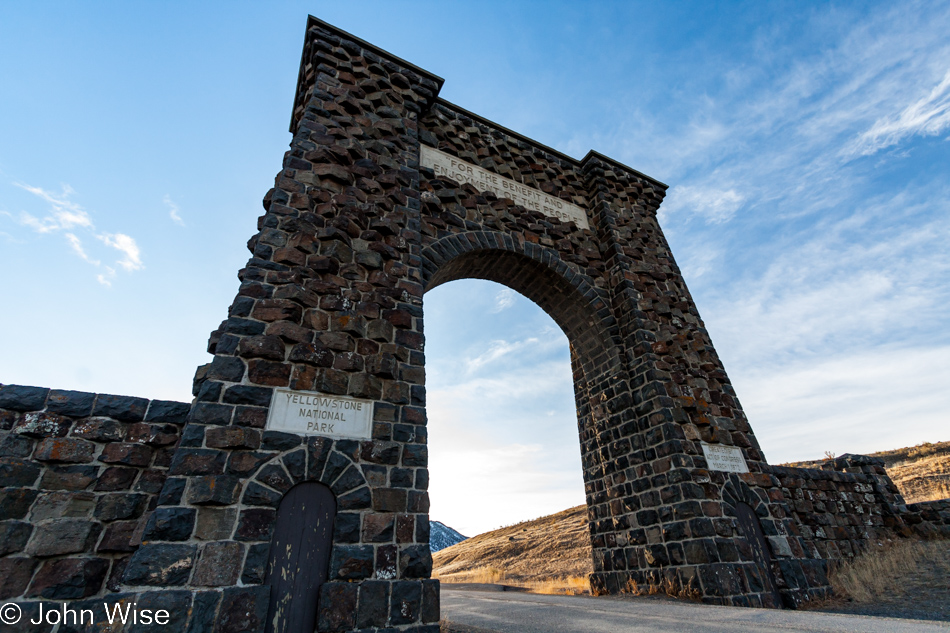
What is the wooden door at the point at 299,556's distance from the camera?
3891mm

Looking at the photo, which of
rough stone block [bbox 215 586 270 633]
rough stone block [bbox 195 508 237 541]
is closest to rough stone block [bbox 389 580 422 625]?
rough stone block [bbox 215 586 270 633]

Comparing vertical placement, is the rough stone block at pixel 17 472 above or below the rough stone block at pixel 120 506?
above

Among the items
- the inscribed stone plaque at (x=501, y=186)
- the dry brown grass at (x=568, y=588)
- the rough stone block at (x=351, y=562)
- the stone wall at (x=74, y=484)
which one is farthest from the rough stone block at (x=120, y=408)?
the dry brown grass at (x=568, y=588)

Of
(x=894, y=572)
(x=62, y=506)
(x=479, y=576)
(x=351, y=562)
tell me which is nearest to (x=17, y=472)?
(x=62, y=506)

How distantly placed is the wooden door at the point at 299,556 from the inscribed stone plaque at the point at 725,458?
5960 millimetres

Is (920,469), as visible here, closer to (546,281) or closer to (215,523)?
(546,281)

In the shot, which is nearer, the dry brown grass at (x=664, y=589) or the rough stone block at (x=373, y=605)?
the rough stone block at (x=373, y=605)

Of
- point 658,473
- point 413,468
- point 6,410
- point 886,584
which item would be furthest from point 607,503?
point 6,410

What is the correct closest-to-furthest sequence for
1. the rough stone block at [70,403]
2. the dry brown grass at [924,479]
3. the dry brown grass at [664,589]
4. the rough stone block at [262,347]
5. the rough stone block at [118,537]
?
the rough stone block at [118,537] < the rough stone block at [70,403] < the rough stone block at [262,347] < the dry brown grass at [664,589] < the dry brown grass at [924,479]

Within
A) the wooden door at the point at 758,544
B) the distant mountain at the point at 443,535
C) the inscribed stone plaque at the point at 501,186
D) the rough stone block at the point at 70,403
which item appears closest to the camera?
the rough stone block at the point at 70,403

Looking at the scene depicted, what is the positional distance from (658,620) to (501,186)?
289 inches

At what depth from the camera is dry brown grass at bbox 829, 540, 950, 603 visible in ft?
21.1

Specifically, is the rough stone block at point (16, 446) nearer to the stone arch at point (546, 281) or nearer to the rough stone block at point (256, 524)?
the rough stone block at point (256, 524)

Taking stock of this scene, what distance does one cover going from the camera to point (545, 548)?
1510 cm
